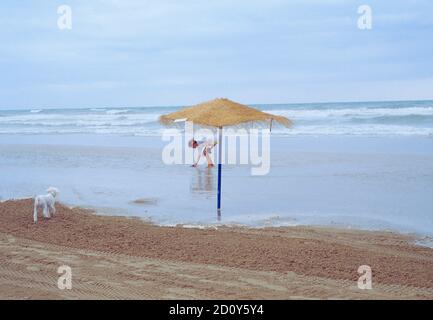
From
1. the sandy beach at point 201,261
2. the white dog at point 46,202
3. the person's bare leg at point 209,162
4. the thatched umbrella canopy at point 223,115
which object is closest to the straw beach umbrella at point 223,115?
the thatched umbrella canopy at point 223,115

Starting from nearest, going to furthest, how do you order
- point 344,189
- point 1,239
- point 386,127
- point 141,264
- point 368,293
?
point 368,293 < point 141,264 < point 1,239 < point 344,189 < point 386,127

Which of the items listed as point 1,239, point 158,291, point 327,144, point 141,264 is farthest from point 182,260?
point 327,144

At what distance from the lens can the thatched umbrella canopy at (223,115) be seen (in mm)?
10750

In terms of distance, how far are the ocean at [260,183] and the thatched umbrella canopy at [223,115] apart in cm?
187

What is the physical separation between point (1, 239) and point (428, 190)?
30.9 feet

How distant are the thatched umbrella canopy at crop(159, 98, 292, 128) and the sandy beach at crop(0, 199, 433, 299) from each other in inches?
83.6

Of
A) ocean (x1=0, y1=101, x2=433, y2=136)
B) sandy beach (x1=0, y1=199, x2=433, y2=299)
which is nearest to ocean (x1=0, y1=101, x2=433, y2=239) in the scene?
sandy beach (x1=0, y1=199, x2=433, y2=299)

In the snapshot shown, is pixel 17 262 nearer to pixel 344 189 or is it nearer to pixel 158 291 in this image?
pixel 158 291

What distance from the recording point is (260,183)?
1506 cm

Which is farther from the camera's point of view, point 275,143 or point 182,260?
point 275,143

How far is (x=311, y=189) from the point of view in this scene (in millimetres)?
14023

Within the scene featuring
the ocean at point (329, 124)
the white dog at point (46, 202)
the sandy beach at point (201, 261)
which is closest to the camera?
the sandy beach at point (201, 261)

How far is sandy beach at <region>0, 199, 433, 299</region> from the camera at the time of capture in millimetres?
6465

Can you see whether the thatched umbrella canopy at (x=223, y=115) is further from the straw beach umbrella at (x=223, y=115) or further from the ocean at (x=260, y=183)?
the ocean at (x=260, y=183)
